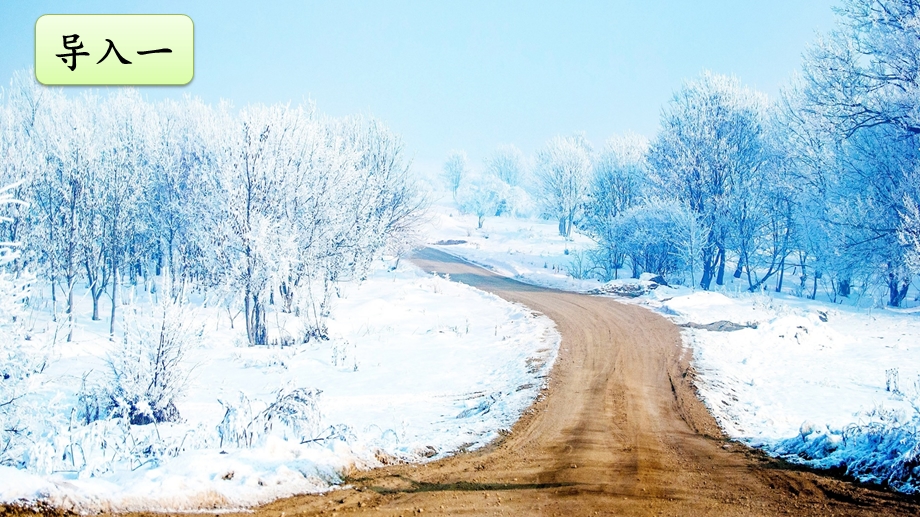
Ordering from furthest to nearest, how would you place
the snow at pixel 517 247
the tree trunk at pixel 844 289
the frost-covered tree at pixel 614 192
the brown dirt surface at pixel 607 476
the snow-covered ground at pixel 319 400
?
the frost-covered tree at pixel 614 192, the snow at pixel 517 247, the tree trunk at pixel 844 289, the brown dirt surface at pixel 607 476, the snow-covered ground at pixel 319 400

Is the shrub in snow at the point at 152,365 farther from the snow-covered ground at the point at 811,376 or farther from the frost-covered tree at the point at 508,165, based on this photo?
the frost-covered tree at the point at 508,165

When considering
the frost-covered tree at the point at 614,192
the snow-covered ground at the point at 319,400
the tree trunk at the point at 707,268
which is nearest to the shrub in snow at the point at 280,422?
the snow-covered ground at the point at 319,400

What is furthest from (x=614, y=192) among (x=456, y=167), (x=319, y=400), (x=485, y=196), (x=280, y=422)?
(x=456, y=167)

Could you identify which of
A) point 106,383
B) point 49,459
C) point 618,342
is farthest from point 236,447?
point 618,342

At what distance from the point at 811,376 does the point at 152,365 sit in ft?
56.5

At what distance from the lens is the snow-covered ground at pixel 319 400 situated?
5.96 metres

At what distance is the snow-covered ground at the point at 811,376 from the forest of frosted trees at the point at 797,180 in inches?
153

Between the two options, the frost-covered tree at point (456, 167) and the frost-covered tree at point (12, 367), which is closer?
the frost-covered tree at point (12, 367)

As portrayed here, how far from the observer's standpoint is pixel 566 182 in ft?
224

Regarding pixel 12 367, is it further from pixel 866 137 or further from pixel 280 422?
pixel 866 137

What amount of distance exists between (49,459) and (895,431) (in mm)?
11292

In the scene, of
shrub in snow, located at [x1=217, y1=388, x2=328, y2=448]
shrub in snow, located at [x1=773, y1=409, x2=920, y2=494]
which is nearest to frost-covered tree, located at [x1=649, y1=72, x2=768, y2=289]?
shrub in snow, located at [x1=773, y1=409, x2=920, y2=494]

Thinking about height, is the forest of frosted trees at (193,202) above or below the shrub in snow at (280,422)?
above

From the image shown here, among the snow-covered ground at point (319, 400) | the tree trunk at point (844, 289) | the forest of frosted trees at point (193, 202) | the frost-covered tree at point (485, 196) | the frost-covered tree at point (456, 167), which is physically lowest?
the snow-covered ground at point (319, 400)
